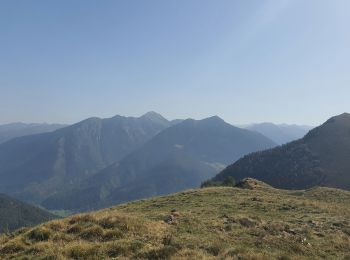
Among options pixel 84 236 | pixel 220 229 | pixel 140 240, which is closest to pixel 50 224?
pixel 84 236

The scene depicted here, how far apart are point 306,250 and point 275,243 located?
1545 millimetres

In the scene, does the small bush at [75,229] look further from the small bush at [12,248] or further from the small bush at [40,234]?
the small bush at [12,248]

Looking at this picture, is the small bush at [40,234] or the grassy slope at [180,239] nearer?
the grassy slope at [180,239]

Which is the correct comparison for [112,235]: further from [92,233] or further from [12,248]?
[12,248]

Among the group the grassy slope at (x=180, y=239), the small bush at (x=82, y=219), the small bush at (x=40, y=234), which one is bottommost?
the grassy slope at (x=180, y=239)

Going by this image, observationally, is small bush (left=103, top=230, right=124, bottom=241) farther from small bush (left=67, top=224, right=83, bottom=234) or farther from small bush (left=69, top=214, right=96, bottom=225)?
small bush (left=69, top=214, right=96, bottom=225)

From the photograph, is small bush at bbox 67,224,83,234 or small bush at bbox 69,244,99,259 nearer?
small bush at bbox 69,244,99,259

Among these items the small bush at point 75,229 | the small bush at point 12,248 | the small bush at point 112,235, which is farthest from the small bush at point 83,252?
the small bush at point 75,229

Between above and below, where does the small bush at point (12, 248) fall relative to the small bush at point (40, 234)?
below

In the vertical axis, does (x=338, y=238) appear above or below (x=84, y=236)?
below

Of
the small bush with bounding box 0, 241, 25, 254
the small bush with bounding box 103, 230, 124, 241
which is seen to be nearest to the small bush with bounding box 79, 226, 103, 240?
the small bush with bounding box 103, 230, 124, 241

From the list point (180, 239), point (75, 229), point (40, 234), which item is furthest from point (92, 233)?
point (180, 239)

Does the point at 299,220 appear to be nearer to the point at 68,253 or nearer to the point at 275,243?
the point at 275,243

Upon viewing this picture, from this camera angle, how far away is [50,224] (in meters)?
24.2
